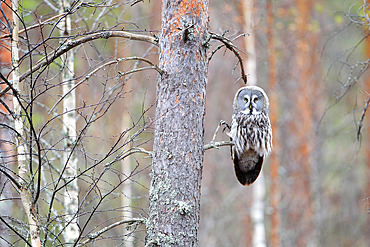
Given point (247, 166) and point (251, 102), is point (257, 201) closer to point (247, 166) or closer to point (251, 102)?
point (247, 166)

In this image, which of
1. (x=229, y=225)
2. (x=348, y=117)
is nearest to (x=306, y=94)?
(x=348, y=117)

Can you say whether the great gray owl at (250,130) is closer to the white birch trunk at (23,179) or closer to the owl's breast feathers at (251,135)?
the owl's breast feathers at (251,135)

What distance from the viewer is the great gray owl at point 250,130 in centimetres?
627

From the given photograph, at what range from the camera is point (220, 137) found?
12.6 meters

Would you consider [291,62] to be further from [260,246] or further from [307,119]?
[260,246]

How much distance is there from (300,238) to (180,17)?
8753 millimetres

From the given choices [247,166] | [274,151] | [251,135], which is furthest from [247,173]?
[274,151]

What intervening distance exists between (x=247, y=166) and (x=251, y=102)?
0.89 metres

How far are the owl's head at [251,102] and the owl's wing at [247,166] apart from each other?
0.56 m

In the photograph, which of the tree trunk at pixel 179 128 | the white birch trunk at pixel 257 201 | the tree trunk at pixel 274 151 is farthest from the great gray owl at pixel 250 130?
the tree trunk at pixel 274 151

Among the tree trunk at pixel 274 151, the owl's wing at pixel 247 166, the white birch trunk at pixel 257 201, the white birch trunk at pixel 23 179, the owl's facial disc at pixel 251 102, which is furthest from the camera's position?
the tree trunk at pixel 274 151

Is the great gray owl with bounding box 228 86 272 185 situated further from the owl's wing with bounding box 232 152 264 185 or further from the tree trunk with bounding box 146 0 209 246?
the tree trunk with bounding box 146 0 209 246

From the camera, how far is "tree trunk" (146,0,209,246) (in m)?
3.98

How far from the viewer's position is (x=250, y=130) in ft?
20.5
